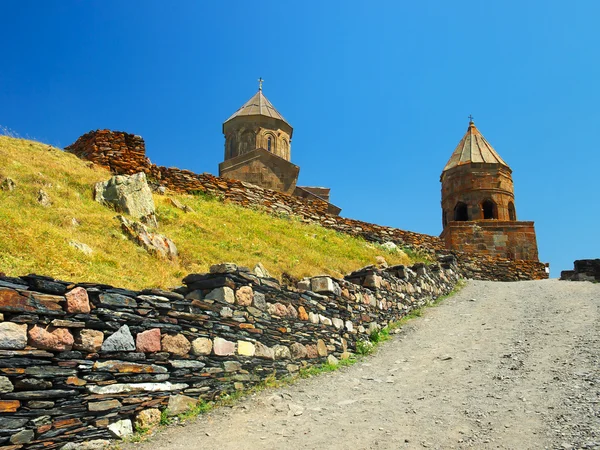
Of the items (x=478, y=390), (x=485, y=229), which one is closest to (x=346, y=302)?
(x=478, y=390)

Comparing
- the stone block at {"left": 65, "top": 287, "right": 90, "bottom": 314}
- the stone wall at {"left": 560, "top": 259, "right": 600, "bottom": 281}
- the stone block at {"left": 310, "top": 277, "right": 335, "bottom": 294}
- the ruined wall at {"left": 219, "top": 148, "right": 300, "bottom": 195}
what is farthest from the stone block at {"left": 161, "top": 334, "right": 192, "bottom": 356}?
the ruined wall at {"left": 219, "top": 148, "right": 300, "bottom": 195}

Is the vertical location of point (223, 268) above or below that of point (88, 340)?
above

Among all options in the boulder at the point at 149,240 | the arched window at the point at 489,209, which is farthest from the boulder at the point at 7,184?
the arched window at the point at 489,209

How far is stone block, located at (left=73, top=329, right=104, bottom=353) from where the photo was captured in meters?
4.60

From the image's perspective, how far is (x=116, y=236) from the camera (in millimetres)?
9703

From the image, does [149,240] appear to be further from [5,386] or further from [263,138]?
[263,138]

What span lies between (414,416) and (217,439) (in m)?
2.20

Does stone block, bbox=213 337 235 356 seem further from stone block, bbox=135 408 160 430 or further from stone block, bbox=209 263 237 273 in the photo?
stone block, bbox=135 408 160 430

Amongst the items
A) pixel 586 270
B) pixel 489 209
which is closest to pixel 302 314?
pixel 586 270

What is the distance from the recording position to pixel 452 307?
12648 millimetres

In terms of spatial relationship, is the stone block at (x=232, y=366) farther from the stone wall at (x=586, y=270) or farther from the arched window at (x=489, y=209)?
the arched window at (x=489, y=209)

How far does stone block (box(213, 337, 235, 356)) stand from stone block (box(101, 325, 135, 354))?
1198 millimetres

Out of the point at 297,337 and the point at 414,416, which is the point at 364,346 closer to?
the point at 297,337

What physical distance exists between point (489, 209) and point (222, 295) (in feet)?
80.8
